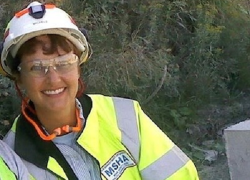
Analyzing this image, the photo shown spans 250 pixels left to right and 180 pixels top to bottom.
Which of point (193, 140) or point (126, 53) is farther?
point (193, 140)

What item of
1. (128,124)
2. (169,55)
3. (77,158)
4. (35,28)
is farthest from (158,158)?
(169,55)

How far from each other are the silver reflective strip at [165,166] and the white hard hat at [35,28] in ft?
1.90

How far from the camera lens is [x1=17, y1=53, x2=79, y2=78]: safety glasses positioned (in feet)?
9.03

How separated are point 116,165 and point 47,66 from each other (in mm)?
490

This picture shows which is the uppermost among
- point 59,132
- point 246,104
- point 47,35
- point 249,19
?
point 47,35

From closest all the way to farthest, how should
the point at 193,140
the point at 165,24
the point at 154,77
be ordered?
the point at 154,77
the point at 193,140
the point at 165,24

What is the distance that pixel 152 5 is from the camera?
6.12 m

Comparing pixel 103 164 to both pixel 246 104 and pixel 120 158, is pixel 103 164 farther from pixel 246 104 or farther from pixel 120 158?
pixel 246 104

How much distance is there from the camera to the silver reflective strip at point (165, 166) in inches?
115

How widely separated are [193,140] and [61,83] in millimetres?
3335

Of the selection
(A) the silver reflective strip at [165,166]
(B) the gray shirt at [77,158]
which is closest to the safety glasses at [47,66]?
(B) the gray shirt at [77,158]

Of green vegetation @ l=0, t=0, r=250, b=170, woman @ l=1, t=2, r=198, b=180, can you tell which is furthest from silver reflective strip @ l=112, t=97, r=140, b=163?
green vegetation @ l=0, t=0, r=250, b=170

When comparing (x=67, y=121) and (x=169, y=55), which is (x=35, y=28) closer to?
(x=67, y=121)

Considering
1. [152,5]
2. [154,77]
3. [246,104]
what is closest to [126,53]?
[154,77]
